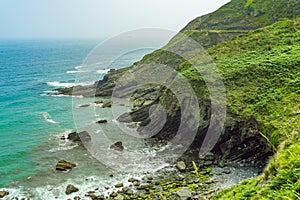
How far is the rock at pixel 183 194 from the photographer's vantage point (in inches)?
1021

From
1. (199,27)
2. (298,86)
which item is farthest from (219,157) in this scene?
(199,27)

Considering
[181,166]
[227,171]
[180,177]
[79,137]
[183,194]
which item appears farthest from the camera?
[79,137]

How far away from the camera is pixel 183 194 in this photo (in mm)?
26219

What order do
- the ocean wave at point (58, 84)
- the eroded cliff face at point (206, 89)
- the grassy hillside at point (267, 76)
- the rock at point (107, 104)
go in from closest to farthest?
the grassy hillside at point (267, 76) → the eroded cliff face at point (206, 89) → the rock at point (107, 104) → the ocean wave at point (58, 84)

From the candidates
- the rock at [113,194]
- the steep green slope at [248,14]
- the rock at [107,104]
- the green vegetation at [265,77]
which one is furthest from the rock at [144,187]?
the steep green slope at [248,14]

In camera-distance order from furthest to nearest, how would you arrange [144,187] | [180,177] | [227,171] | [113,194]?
[227,171]
[180,177]
[144,187]
[113,194]

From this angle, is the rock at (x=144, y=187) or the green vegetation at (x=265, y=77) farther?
the green vegetation at (x=265, y=77)

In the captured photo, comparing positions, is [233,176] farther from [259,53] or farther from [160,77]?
[160,77]

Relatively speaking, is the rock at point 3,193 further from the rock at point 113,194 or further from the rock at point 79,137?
the rock at point 79,137

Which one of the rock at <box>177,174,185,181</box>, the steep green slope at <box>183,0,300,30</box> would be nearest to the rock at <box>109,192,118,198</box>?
the rock at <box>177,174,185,181</box>

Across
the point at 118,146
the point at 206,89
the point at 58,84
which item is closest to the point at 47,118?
the point at 118,146

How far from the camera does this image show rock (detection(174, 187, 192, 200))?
1021 inches

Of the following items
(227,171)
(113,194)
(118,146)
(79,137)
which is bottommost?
(113,194)

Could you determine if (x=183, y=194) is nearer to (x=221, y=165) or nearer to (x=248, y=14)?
(x=221, y=165)
